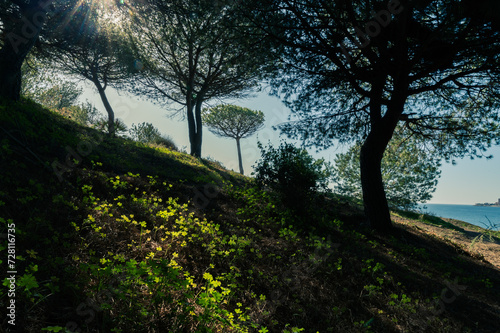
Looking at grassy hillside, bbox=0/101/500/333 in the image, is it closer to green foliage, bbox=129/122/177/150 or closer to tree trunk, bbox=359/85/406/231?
tree trunk, bbox=359/85/406/231

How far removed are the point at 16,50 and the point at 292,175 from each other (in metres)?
7.27

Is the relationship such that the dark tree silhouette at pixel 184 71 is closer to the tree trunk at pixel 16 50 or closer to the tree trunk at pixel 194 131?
the tree trunk at pixel 194 131

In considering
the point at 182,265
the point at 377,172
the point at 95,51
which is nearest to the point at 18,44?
the point at 182,265

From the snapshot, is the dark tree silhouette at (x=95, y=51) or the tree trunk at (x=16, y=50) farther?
the dark tree silhouette at (x=95, y=51)

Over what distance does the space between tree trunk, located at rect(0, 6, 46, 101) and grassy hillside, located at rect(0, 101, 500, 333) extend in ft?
2.94

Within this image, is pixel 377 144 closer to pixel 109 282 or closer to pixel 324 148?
pixel 324 148

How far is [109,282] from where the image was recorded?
237 centimetres

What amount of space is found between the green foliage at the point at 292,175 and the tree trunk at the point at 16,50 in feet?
20.4

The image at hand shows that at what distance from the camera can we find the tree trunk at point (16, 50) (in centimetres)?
632

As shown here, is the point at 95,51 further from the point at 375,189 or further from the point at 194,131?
the point at 375,189

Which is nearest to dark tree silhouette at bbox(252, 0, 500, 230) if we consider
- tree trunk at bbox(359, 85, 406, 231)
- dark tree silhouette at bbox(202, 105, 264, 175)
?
tree trunk at bbox(359, 85, 406, 231)

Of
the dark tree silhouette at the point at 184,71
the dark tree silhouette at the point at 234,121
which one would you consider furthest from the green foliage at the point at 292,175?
the dark tree silhouette at the point at 234,121

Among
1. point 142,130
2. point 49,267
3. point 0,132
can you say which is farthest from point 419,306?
point 142,130

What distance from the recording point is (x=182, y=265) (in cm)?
319
